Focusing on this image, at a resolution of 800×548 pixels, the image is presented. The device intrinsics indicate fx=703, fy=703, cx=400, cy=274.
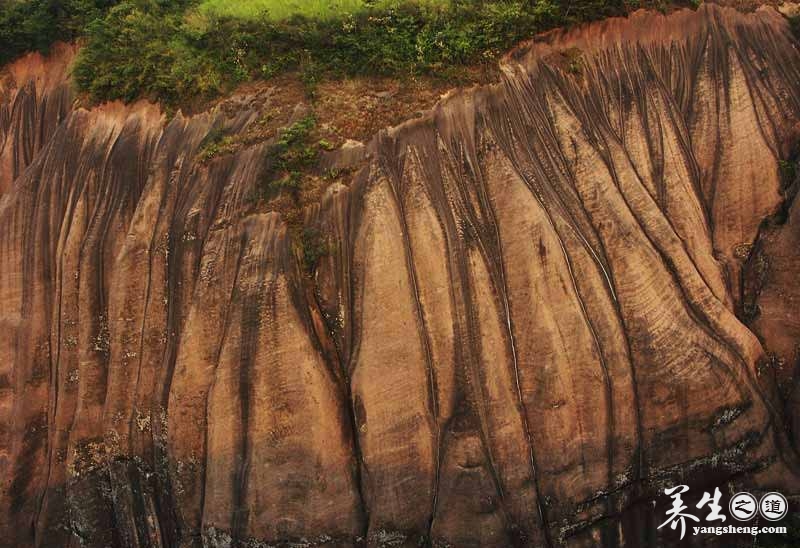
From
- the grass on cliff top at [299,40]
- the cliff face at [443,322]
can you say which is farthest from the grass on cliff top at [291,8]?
the cliff face at [443,322]

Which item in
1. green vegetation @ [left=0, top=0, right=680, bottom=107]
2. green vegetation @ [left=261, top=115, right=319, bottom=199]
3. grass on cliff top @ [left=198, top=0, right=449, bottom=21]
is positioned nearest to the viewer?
green vegetation @ [left=261, top=115, right=319, bottom=199]

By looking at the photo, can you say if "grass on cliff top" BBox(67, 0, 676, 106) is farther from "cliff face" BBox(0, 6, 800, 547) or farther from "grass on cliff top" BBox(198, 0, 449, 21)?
"cliff face" BBox(0, 6, 800, 547)

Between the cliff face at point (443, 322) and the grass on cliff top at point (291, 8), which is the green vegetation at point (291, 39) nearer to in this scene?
the grass on cliff top at point (291, 8)

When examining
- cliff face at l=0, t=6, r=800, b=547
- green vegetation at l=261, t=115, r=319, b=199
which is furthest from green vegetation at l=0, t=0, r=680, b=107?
green vegetation at l=261, t=115, r=319, b=199

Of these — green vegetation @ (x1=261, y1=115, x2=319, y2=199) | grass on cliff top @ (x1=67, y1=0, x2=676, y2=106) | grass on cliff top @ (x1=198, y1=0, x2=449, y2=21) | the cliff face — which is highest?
grass on cliff top @ (x1=198, y1=0, x2=449, y2=21)

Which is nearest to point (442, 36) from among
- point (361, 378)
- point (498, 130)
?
point (498, 130)

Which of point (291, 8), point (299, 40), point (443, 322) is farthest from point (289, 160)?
point (443, 322)
